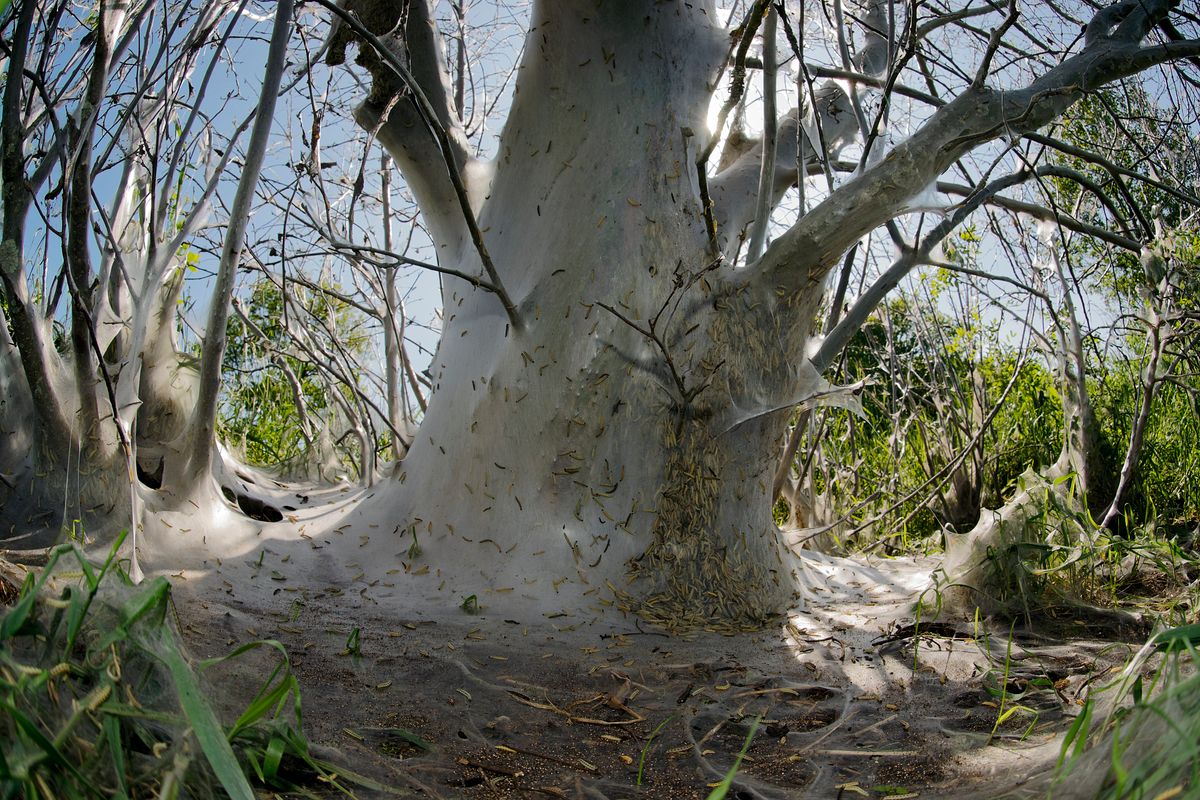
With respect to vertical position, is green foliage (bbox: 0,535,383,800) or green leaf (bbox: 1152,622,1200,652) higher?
green leaf (bbox: 1152,622,1200,652)

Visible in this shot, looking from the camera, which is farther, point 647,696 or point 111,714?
point 647,696

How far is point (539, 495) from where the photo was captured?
3.19m

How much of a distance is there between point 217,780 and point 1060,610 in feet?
8.63

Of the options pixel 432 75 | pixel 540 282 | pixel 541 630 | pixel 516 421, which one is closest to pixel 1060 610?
pixel 541 630

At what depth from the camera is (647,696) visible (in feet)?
7.27

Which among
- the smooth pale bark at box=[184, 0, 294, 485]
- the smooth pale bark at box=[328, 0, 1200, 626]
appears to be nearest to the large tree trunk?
the smooth pale bark at box=[328, 0, 1200, 626]

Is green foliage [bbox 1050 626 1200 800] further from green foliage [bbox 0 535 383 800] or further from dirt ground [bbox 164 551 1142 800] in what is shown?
green foliage [bbox 0 535 383 800]

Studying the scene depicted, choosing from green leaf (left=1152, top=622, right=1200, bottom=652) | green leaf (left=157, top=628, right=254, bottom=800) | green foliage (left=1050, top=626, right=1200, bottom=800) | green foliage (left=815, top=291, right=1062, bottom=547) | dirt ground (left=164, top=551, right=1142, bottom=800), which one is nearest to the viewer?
green foliage (left=1050, top=626, right=1200, bottom=800)

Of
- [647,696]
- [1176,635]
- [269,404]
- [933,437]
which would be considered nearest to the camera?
[1176,635]

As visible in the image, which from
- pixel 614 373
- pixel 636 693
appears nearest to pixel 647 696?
pixel 636 693

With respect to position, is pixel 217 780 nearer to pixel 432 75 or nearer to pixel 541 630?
pixel 541 630

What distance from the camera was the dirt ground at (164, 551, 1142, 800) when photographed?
5.20 ft

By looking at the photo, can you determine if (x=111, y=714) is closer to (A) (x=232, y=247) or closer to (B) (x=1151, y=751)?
(B) (x=1151, y=751)

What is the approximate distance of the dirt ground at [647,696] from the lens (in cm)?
158
